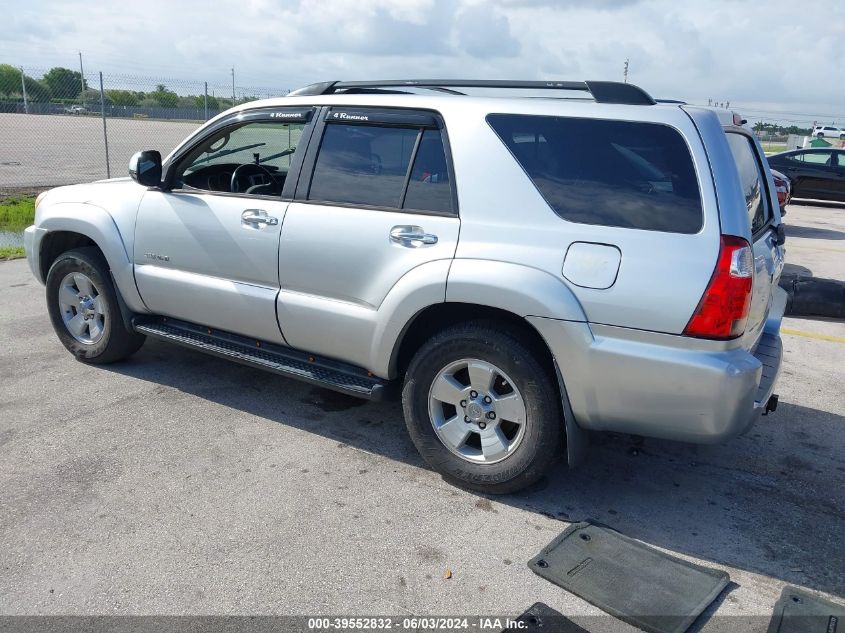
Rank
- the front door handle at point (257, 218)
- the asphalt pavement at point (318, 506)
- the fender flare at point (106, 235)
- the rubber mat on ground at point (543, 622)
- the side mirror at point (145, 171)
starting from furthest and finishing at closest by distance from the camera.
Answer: the fender flare at point (106, 235) < the side mirror at point (145, 171) < the front door handle at point (257, 218) < the asphalt pavement at point (318, 506) < the rubber mat on ground at point (543, 622)

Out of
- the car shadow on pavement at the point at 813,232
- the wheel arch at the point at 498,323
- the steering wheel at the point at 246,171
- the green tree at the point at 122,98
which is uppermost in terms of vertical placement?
the green tree at the point at 122,98

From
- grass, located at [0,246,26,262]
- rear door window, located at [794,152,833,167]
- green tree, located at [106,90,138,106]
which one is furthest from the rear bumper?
green tree, located at [106,90,138,106]

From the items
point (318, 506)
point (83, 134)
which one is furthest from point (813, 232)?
point (83, 134)

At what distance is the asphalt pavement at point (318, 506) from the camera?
3078 mm

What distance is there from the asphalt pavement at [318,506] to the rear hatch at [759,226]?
889mm

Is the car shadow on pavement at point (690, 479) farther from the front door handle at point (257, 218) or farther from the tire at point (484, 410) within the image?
the front door handle at point (257, 218)

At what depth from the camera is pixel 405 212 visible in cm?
391

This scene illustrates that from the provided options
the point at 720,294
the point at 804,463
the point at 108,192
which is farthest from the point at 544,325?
the point at 108,192

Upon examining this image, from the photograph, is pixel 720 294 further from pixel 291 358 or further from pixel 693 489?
pixel 291 358

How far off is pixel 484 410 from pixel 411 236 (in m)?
0.94

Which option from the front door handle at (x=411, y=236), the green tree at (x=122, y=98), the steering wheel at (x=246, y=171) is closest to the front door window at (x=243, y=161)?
the steering wheel at (x=246, y=171)

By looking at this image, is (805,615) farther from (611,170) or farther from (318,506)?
(318,506)

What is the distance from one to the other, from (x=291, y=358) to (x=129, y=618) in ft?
6.04

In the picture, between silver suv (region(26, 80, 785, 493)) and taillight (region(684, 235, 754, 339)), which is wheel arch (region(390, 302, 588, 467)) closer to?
silver suv (region(26, 80, 785, 493))
